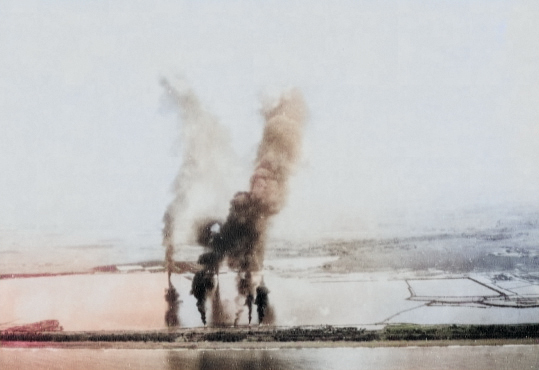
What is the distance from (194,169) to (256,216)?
76 centimetres

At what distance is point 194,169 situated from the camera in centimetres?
450

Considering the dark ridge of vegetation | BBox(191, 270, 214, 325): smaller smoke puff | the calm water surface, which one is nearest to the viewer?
the calm water surface

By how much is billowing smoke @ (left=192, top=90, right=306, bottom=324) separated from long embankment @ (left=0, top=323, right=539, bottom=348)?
0.19 meters

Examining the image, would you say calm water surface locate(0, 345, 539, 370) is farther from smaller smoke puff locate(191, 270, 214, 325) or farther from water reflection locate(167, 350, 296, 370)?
smaller smoke puff locate(191, 270, 214, 325)

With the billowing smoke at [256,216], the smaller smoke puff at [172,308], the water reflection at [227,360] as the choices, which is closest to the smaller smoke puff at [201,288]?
the billowing smoke at [256,216]

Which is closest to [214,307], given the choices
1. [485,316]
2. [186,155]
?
[186,155]

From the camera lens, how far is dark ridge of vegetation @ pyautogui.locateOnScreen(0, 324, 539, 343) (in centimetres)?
446

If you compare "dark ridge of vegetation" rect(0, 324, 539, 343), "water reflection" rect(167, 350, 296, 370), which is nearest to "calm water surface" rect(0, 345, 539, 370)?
"water reflection" rect(167, 350, 296, 370)

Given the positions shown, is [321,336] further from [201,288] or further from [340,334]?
[201,288]

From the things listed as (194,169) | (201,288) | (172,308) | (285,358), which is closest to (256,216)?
(194,169)

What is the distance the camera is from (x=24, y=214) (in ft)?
15.1

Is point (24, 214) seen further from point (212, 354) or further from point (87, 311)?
point (212, 354)

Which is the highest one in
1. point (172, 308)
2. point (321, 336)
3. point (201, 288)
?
point (201, 288)

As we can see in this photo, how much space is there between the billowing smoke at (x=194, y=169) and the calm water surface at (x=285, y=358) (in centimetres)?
69
